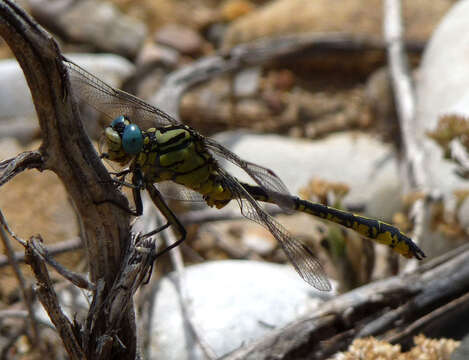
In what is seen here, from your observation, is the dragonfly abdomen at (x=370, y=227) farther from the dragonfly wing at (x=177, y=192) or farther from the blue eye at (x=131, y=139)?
the blue eye at (x=131, y=139)

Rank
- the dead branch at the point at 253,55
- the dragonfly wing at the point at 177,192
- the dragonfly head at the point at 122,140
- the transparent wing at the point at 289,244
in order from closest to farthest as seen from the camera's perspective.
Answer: the dragonfly head at the point at 122,140 → the transparent wing at the point at 289,244 → the dragonfly wing at the point at 177,192 → the dead branch at the point at 253,55

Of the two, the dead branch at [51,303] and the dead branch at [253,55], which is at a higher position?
the dead branch at [253,55]

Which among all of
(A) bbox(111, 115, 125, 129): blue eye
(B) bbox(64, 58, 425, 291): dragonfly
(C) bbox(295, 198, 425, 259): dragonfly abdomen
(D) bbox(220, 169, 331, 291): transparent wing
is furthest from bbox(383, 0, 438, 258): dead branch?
(A) bbox(111, 115, 125, 129): blue eye

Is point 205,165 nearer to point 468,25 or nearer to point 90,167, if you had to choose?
point 90,167

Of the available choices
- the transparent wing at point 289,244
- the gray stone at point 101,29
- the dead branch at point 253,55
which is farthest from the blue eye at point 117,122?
the gray stone at point 101,29

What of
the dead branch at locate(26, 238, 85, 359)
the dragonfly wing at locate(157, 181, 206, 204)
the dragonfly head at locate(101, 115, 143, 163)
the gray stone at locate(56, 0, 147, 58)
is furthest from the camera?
the gray stone at locate(56, 0, 147, 58)

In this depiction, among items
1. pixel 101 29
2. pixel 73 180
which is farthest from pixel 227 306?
pixel 101 29

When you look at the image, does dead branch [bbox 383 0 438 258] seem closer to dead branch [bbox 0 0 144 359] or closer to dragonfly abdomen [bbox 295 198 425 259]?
dragonfly abdomen [bbox 295 198 425 259]
